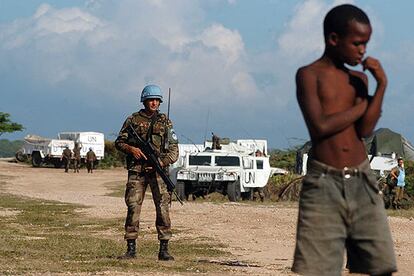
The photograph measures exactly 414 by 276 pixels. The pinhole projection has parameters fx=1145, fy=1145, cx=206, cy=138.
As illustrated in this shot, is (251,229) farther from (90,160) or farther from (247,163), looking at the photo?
(90,160)

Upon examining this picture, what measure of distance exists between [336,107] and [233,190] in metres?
26.1

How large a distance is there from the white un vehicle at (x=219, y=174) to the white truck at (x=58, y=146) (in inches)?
1285

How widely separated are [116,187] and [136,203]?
34.1 metres

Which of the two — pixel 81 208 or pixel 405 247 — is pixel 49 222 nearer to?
pixel 81 208

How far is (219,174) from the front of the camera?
32.2 m

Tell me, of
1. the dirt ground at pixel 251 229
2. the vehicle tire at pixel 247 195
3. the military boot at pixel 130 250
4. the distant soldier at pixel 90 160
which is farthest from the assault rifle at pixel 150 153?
the distant soldier at pixel 90 160

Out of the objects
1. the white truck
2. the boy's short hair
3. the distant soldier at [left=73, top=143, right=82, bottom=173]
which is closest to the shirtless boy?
the boy's short hair

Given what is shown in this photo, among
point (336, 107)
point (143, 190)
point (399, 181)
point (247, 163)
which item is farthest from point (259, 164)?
point (336, 107)

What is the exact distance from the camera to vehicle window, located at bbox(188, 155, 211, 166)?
108 ft

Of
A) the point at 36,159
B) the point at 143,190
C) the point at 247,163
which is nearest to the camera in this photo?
the point at 143,190

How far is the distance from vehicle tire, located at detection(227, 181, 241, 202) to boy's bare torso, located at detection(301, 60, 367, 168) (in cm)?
2600

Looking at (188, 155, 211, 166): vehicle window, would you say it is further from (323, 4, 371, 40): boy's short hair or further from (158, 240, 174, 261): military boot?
(323, 4, 371, 40): boy's short hair

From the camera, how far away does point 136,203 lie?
41.6ft

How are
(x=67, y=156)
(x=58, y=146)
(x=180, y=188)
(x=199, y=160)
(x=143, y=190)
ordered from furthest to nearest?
(x=58, y=146), (x=67, y=156), (x=199, y=160), (x=180, y=188), (x=143, y=190)
